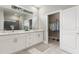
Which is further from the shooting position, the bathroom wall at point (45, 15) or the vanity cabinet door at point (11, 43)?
the bathroom wall at point (45, 15)

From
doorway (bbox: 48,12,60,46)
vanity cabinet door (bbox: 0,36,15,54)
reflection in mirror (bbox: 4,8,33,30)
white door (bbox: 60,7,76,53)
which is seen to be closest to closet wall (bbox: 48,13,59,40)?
doorway (bbox: 48,12,60,46)

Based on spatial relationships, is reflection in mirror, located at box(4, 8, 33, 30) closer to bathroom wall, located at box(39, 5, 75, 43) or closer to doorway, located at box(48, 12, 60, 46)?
bathroom wall, located at box(39, 5, 75, 43)

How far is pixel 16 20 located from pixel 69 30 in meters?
2.38

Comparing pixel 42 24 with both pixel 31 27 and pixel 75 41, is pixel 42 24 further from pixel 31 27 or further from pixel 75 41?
pixel 75 41

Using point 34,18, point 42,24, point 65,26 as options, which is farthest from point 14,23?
point 65,26

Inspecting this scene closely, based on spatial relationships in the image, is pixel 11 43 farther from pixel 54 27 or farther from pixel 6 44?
pixel 54 27

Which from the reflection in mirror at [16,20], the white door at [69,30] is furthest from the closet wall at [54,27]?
the white door at [69,30]

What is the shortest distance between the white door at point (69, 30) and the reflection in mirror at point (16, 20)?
1.96m

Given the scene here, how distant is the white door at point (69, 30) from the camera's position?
8.25 ft

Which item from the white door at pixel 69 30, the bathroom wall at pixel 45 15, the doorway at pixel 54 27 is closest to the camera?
the white door at pixel 69 30

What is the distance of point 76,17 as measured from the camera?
7.93 ft

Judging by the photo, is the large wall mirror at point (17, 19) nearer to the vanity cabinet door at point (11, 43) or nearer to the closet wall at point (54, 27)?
the vanity cabinet door at point (11, 43)

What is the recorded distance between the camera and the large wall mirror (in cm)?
295
